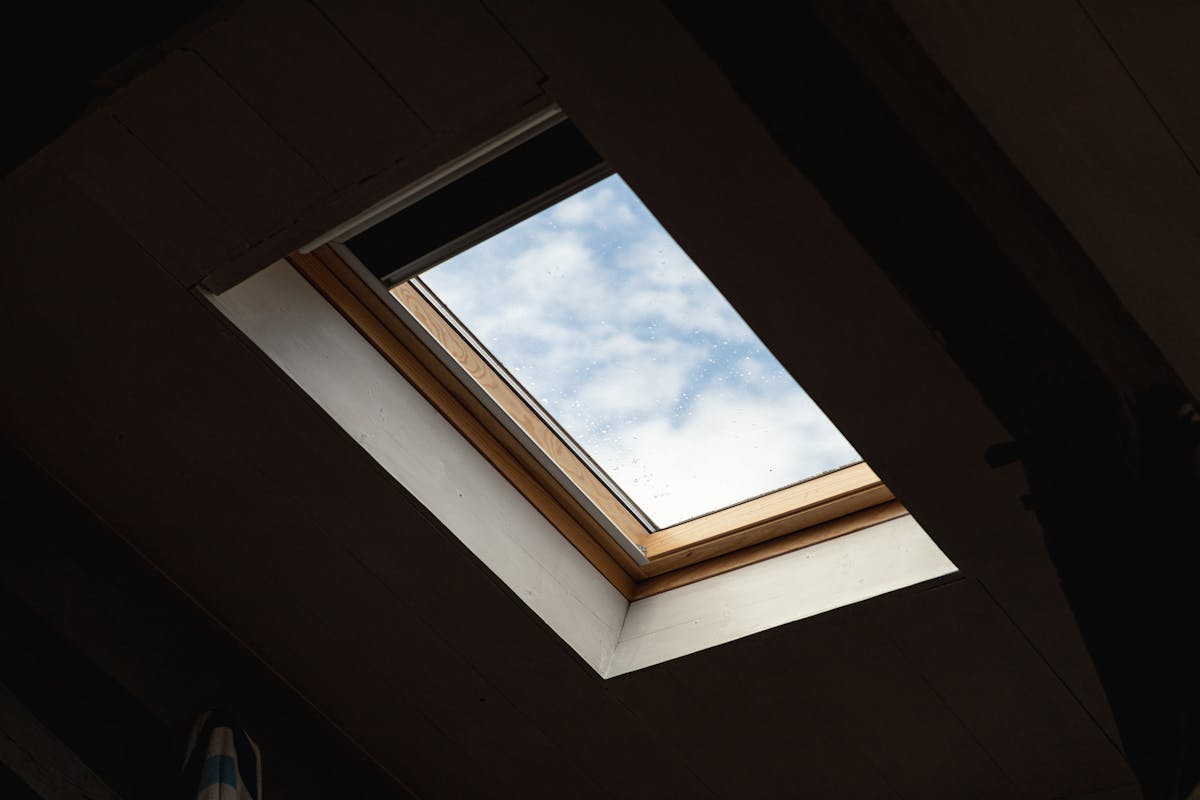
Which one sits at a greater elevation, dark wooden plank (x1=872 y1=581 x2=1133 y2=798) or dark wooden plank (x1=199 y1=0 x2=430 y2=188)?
dark wooden plank (x1=199 y1=0 x2=430 y2=188)

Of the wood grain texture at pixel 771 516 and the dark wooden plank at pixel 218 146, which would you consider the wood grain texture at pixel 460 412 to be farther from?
the dark wooden plank at pixel 218 146

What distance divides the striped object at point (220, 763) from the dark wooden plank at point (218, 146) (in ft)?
3.76

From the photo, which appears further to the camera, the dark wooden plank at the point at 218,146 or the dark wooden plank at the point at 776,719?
the dark wooden plank at the point at 776,719

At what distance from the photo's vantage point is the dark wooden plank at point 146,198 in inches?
73.7

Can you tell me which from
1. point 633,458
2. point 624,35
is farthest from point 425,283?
point 624,35

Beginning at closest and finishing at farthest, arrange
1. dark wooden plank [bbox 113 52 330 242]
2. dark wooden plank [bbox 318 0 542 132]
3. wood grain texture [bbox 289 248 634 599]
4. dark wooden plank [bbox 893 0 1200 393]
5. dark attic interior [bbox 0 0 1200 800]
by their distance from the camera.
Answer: dark attic interior [bbox 0 0 1200 800] → dark wooden plank [bbox 893 0 1200 393] → dark wooden plank [bbox 318 0 542 132] → dark wooden plank [bbox 113 52 330 242] → wood grain texture [bbox 289 248 634 599]

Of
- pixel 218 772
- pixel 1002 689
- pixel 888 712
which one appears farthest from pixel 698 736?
pixel 218 772

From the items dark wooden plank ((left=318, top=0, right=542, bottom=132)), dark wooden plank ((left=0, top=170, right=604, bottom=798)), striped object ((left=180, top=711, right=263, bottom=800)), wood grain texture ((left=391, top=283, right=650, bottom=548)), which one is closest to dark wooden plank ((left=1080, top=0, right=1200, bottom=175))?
dark wooden plank ((left=318, top=0, right=542, bottom=132))

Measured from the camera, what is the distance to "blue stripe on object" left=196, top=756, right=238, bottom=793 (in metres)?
2.34

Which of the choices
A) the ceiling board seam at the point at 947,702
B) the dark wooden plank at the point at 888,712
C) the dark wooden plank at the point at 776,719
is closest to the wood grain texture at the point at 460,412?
the dark wooden plank at the point at 776,719

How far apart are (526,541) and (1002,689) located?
954 millimetres

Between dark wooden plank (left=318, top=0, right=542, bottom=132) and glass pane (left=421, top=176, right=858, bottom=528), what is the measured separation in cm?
41

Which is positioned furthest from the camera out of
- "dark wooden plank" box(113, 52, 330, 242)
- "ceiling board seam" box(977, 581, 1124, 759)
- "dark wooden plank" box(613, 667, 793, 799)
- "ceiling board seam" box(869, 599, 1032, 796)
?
"dark wooden plank" box(613, 667, 793, 799)

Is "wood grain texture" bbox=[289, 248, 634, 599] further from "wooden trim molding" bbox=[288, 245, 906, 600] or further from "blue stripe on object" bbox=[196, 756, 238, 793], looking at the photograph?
"blue stripe on object" bbox=[196, 756, 238, 793]
